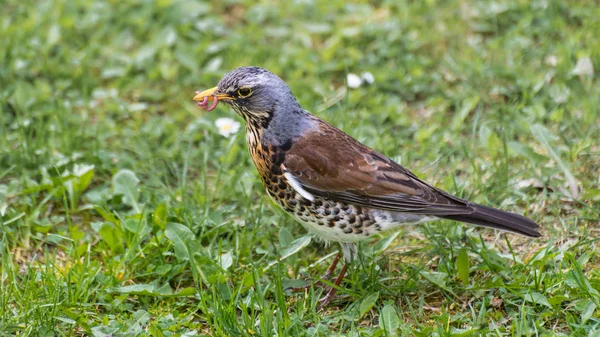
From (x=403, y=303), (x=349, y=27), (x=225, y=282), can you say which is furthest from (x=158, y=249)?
(x=349, y=27)

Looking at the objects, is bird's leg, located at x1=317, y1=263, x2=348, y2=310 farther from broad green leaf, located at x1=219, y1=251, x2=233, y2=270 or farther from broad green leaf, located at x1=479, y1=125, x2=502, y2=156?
broad green leaf, located at x1=479, y1=125, x2=502, y2=156

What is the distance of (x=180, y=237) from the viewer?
473 cm

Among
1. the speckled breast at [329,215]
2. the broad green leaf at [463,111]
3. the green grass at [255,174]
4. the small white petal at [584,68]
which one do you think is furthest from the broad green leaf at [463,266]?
the small white petal at [584,68]

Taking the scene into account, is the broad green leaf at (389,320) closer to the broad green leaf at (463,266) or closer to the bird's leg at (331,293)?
the bird's leg at (331,293)

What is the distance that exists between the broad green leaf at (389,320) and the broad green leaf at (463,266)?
1.80 feet

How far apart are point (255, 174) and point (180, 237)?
870 mm

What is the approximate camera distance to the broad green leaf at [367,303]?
4.34 metres

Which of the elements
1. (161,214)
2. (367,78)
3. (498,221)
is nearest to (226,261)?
(161,214)

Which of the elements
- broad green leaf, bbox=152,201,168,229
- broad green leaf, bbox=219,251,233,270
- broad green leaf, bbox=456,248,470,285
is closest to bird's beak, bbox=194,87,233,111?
broad green leaf, bbox=152,201,168,229

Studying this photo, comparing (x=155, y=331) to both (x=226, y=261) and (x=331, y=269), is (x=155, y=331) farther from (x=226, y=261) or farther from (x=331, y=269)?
(x=331, y=269)

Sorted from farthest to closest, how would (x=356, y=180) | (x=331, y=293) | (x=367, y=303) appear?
(x=331, y=293) < (x=356, y=180) < (x=367, y=303)

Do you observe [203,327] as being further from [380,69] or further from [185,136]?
[380,69]

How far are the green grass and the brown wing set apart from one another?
1.28ft

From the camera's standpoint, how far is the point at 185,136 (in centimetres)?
610
